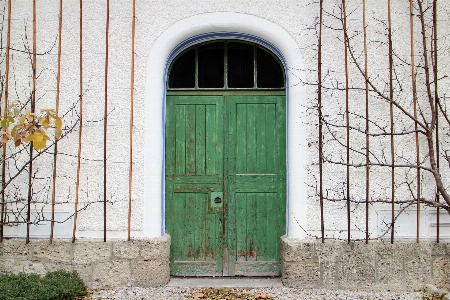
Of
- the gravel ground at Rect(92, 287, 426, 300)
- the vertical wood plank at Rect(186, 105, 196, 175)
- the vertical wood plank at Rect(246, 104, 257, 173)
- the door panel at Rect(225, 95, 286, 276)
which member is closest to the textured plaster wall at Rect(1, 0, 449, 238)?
the door panel at Rect(225, 95, 286, 276)

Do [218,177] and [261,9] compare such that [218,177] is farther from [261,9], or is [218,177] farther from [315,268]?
[261,9]

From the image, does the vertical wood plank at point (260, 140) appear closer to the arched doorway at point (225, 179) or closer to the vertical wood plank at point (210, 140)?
the arched doorway at point (225, 179)

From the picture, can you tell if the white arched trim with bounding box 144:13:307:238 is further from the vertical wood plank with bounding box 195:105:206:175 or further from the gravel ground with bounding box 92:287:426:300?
the gravel ground with bounding box 92:287:426:300

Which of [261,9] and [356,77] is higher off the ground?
[261,9]

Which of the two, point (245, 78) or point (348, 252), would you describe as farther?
point (245, 78)

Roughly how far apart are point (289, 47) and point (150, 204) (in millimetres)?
2311

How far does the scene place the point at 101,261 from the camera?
Result: 15.8 feet

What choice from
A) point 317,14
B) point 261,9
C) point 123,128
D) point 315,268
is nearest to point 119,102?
point 123,128

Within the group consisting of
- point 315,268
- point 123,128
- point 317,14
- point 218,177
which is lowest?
point 315,268

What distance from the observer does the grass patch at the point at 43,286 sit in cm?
408

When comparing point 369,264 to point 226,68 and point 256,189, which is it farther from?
point 226,68

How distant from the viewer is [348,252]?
4.76m

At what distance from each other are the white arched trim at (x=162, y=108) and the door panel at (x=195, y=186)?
0.20 meters

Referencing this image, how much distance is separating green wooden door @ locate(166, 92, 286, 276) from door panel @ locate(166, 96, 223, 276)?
0.01 metres
